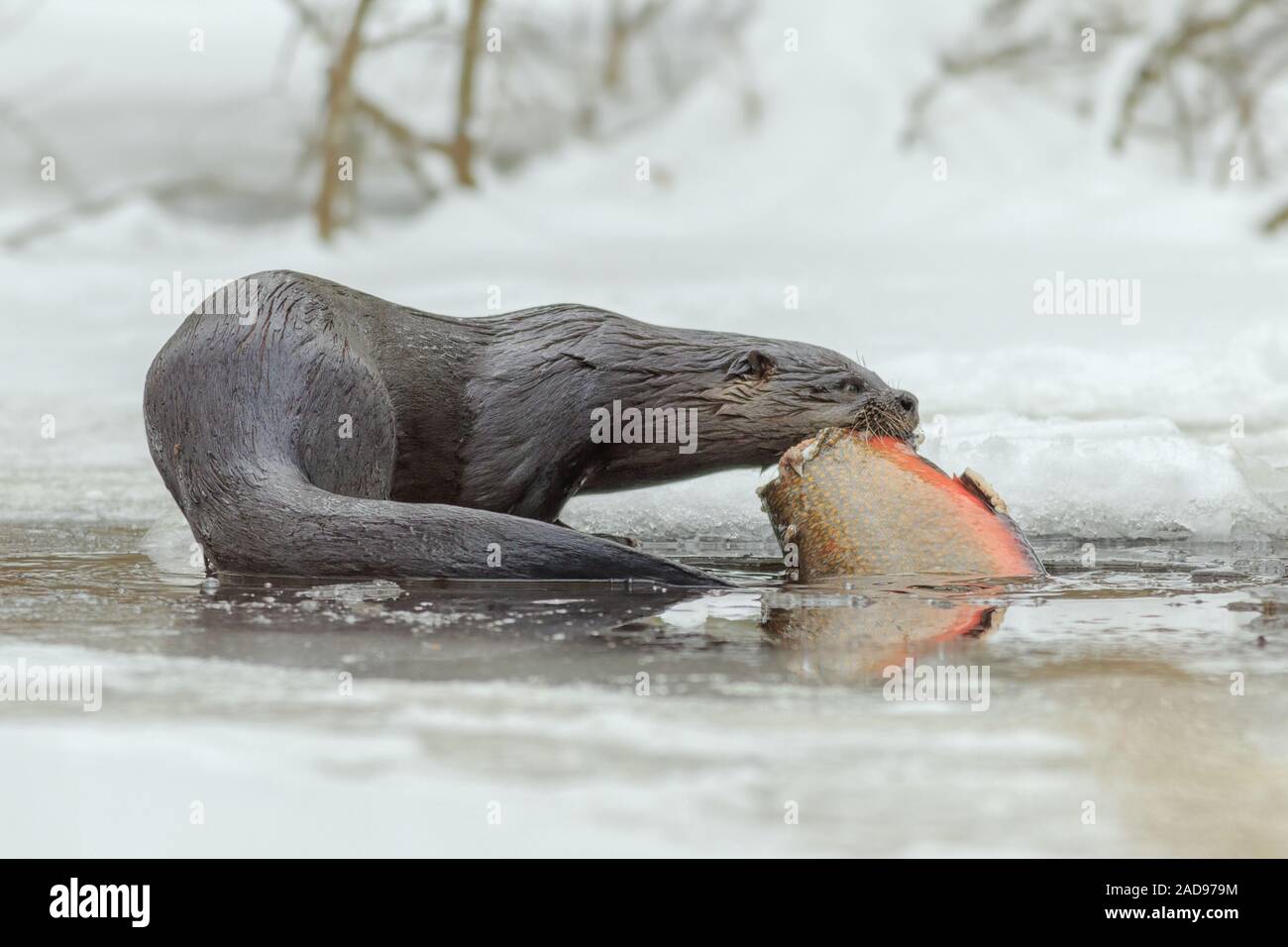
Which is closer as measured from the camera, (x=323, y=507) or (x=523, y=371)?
(x=323, y=507)

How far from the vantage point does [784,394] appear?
369 centimetres

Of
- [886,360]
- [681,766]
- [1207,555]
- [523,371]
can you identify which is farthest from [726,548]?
[681,766]

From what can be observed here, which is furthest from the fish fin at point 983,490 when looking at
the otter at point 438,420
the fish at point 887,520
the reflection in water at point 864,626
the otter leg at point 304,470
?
the otter leg at point 304,470

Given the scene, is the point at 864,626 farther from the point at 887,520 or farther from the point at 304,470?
the point at 304,470

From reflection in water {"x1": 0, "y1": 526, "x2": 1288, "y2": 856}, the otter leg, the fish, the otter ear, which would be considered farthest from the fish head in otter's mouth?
reflection in water {"x1": 0, "y1": 526, "x2": 1288, "y2": 856}

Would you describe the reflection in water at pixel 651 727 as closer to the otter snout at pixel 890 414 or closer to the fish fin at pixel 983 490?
the fish fin at pixel 983 490

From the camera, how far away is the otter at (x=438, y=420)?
2.92 metres

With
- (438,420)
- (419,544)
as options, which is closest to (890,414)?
(438,420)

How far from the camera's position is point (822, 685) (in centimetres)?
203

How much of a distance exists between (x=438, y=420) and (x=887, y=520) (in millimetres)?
1077

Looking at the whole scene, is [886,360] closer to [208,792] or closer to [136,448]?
[136,448]

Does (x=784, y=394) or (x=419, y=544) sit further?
(x=784, y=394)

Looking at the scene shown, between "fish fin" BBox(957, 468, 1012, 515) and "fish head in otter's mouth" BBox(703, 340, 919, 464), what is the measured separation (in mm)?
465

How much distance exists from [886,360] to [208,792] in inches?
174
